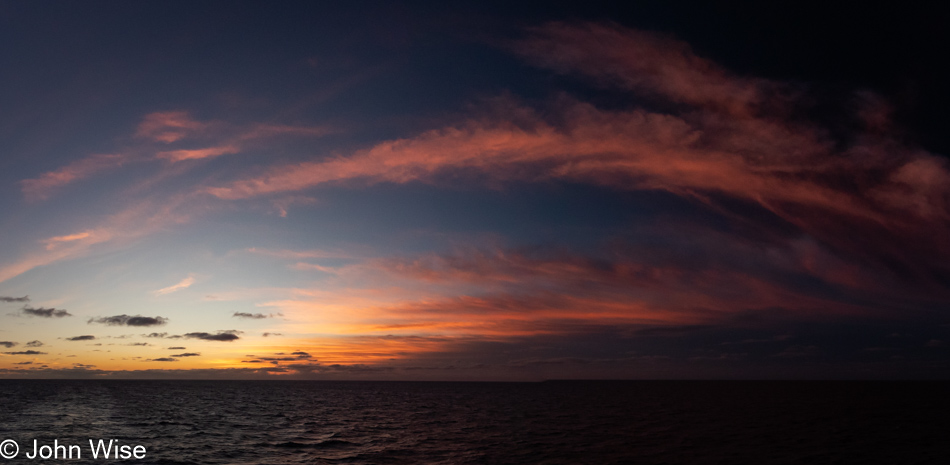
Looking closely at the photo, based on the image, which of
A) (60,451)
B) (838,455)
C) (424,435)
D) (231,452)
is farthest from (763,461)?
(60,451)

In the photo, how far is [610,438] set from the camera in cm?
4766

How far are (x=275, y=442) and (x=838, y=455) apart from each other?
48419 millimetres

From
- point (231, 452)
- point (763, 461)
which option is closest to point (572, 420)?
point (763, 461)

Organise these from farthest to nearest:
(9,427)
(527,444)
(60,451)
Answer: (9,427) → (527,444) → (60,451)

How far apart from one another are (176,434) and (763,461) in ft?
184

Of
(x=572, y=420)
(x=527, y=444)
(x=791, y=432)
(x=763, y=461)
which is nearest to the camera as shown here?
(x=763, y=461)

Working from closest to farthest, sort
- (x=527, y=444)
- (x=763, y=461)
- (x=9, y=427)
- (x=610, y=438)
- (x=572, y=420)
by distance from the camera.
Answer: (x=763, y=461)
(x=527, y=444)
(x=610, y=438)
(x=9, y=427)
(x=572, y=420)

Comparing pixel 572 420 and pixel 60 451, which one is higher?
pixel 60 451

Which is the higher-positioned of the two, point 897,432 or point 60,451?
point 60,451

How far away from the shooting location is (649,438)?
47.5 meters

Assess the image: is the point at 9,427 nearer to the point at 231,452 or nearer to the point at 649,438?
the point at 231,452

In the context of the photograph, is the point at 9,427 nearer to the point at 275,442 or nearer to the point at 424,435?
the point at 275,442

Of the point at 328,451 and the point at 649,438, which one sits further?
the point at 649,438

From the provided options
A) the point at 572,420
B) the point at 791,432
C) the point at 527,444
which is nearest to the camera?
the point at 527,444
